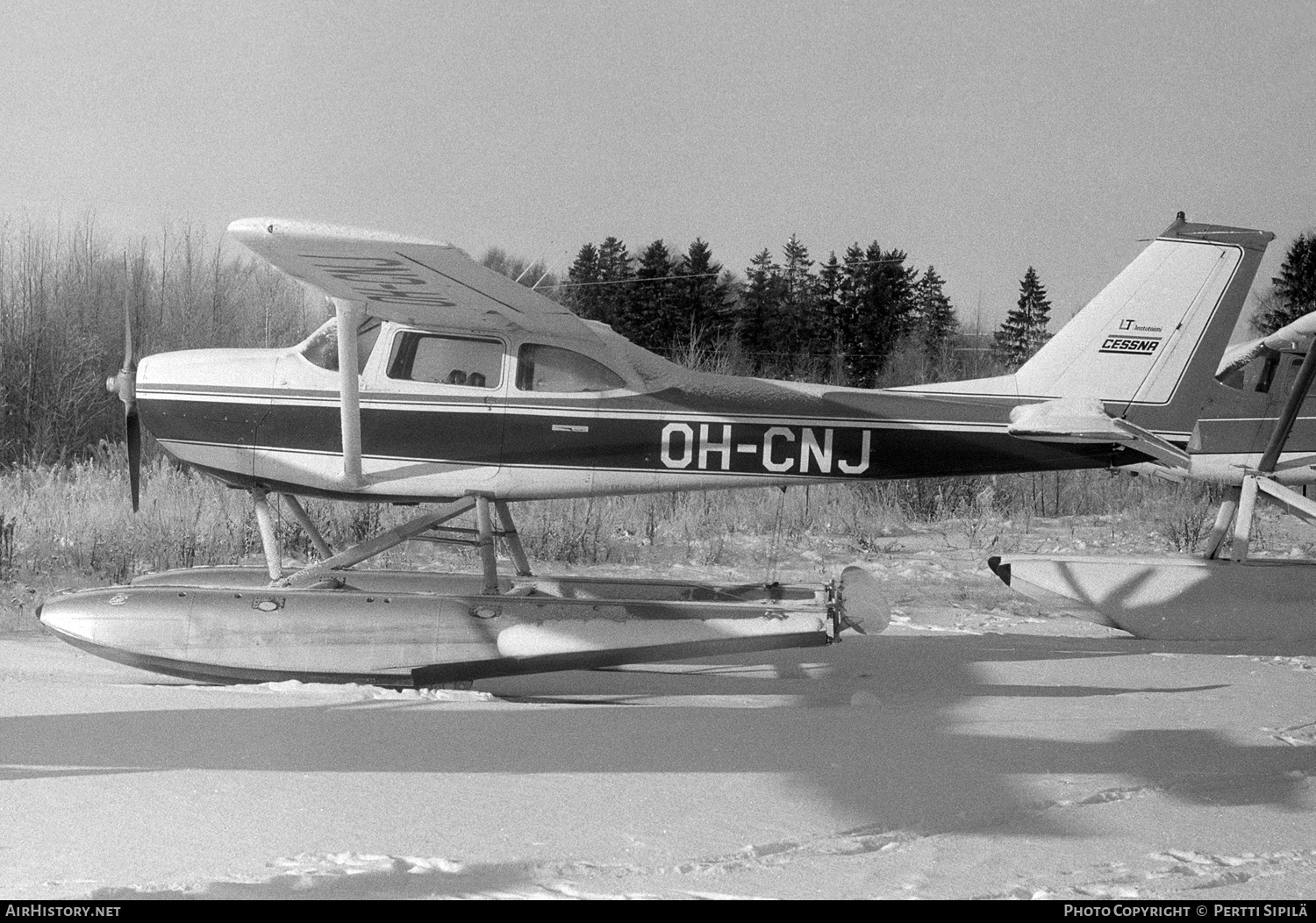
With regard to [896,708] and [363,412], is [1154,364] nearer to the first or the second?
[896,708]

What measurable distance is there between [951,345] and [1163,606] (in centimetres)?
2054

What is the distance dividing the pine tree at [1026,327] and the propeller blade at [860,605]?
19241 mm

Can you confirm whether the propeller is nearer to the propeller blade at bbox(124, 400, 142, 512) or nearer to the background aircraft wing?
the propeller blade at bbox(124, 400, 142, 512)

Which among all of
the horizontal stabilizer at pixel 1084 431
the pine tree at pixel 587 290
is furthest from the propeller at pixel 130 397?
the pine tree at pixel 587 290

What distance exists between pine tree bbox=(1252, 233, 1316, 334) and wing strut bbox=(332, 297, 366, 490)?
28.2 metres

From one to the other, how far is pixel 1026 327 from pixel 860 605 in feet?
77.7

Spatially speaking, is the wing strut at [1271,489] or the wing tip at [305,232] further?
the wing strut at [1271,489]

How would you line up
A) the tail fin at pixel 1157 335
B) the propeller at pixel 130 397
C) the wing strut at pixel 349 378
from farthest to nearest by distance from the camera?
the tail fin at pixel 1157 335 → the propeller at pixel 130 397 → the wing strut at pixel 349 378

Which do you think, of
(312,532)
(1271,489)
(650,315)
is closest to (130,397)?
(312,532)

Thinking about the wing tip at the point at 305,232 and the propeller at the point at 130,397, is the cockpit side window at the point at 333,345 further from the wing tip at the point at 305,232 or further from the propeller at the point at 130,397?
the wing tip at the point at 305,232

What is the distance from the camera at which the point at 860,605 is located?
6.14m

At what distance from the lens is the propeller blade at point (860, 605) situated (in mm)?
6133

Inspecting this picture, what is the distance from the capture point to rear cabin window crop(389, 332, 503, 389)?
7.26m

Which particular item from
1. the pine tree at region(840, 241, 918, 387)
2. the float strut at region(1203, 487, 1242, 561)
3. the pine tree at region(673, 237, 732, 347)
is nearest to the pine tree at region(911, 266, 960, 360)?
the pine tree at region(840, 241, 918, 387)
